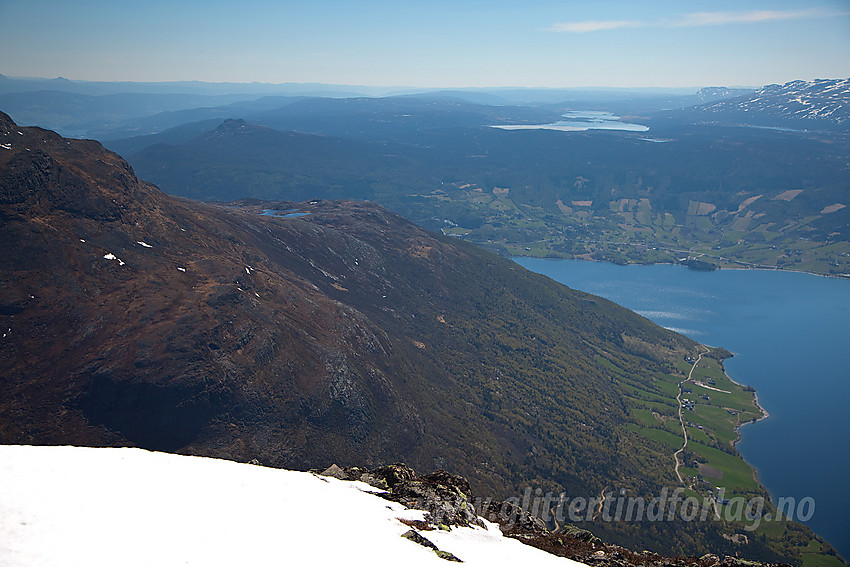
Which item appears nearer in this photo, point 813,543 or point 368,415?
point 368,415

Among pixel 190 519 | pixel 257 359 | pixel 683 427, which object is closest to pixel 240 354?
pixel 257 359

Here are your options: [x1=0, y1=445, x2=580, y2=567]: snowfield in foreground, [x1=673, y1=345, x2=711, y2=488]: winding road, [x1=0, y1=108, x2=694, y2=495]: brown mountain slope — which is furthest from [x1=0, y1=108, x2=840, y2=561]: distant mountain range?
[x1=0, y1=445, x2=580, y2=567]: snowfield in foreground

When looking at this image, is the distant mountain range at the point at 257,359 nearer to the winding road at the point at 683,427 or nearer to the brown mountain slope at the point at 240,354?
the brown mountain slope at the point at 240,354

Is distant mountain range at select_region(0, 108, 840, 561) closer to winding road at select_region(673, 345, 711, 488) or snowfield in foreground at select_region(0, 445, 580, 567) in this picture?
winding road at select_region(673, 345, 711, 488)

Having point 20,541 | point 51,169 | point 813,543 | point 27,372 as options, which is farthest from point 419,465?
→ point 813,543

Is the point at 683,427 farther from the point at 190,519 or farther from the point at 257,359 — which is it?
the point at 190,519

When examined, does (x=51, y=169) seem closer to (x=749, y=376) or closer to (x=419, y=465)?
(x=419, y=465)

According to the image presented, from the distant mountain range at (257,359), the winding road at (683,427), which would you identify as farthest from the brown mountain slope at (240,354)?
the winding road at (683,427)

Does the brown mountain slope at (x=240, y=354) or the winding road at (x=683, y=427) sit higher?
the brown mountain slope at (x=240, y=354)
